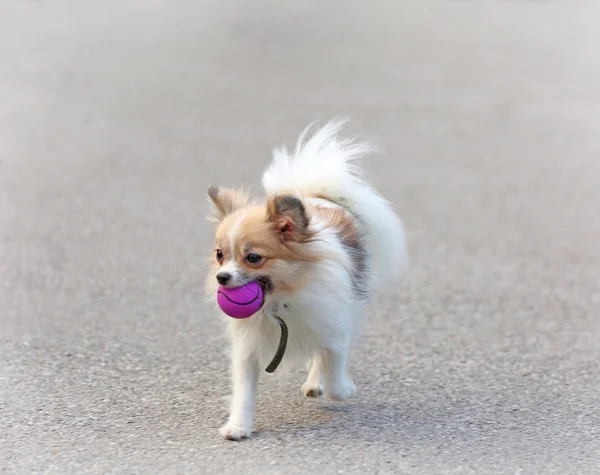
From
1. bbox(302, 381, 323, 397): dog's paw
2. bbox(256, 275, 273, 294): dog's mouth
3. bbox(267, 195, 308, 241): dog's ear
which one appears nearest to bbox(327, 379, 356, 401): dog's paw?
bbox(302, 381, 323, 397): dog's paw

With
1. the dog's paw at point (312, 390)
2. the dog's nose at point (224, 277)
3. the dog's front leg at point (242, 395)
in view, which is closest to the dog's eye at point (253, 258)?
the dog's nose at point (224, 277)

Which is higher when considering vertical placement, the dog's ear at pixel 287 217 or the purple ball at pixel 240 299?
the dog's ear at pixel 287 217

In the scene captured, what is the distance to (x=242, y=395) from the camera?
13.9 ft

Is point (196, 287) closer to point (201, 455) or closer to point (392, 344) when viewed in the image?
point (392, 344)

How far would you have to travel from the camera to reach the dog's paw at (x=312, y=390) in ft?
15.6

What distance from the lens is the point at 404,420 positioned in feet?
14.6

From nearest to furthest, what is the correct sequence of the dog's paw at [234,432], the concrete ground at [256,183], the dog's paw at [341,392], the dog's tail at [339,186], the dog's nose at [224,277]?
the dog's nose at [224,277] → the dog's paw at [234,432] → the concrete ground at [256,183] → the dog's paw at [341,392] → the dog's tail at [339,186]

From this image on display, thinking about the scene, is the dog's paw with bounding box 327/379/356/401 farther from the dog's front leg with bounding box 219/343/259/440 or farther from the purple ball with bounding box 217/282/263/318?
the purple ball with bounding box 217/282/263/318

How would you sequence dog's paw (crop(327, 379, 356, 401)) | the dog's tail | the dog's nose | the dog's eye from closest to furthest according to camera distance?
1. the dog's nose
2. the dog's eye
3. dog's paw (crop(327, 379, 356, 401))
4. the dog's tail

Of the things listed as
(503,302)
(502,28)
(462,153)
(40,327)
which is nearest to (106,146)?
(462,153)

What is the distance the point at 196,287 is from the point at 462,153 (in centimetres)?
544

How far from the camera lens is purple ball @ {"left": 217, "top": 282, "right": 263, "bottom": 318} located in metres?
3.84

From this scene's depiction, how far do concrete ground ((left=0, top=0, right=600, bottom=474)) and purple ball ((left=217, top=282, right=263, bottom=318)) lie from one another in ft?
2.21

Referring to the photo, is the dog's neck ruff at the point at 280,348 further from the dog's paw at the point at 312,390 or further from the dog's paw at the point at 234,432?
the dog's paw at the point at 312,390
